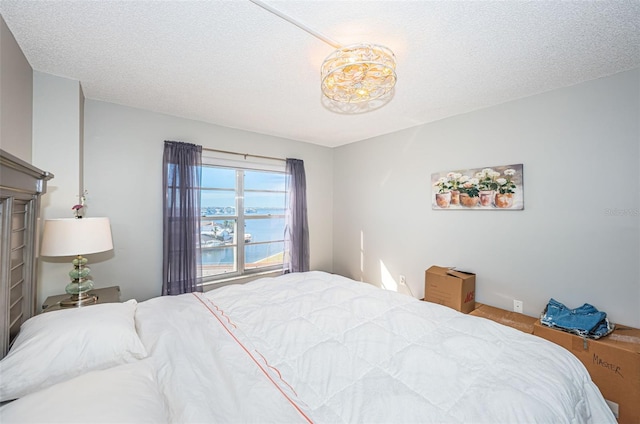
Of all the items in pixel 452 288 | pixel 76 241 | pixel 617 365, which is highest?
pixel 76 241

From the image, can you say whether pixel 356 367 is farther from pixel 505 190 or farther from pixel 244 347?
pixel 505 190

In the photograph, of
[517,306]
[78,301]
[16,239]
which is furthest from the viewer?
[517,306]

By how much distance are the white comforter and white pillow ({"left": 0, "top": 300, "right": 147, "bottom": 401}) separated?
0.16m

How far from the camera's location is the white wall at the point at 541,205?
2.09 metres

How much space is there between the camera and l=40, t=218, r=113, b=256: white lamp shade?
185 cm

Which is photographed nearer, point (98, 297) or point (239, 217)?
point (98, 297)

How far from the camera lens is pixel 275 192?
405 cm

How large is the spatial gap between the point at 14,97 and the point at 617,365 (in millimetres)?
4462

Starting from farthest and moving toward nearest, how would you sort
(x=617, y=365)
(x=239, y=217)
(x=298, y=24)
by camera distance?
(x=239, y=217) < (x=617, y=365) < (x=298, y=24)

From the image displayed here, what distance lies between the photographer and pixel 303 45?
5.82 ft

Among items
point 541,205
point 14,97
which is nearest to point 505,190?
point 541,205

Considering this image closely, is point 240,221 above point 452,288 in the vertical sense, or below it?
above

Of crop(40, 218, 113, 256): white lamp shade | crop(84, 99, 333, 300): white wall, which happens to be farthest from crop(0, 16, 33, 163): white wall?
crop(84, 99, 333, 300): white wall

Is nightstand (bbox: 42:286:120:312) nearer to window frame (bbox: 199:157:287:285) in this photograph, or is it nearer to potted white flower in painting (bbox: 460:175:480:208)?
window frame (bbox: 199:157:287:285)
